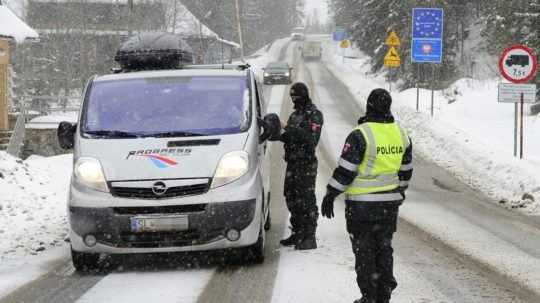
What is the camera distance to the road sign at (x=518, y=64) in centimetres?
1488

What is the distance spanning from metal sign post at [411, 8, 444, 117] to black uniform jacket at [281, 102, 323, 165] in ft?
63.2

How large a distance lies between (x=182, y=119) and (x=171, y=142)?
488mm

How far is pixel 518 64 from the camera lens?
15.1 meters

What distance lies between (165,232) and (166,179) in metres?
0.50

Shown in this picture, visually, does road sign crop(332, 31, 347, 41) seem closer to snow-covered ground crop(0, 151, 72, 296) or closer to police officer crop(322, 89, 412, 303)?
snow-covered ground crop(0, 151, 72, 296)

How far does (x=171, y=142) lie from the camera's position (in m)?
7.11

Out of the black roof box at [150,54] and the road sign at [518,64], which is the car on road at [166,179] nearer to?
the black roof box at [150,54]

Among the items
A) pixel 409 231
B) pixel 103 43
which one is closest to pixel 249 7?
pixel 103 43

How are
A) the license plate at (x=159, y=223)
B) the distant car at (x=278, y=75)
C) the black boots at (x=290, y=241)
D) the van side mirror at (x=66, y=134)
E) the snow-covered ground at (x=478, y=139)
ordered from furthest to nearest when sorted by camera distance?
the distant car at (x=278, y=75), the snow-covered ground at (x=478, y=139), the black boots at (x=290, y=241), the van side mirror at (x=66, y=134), the license plate at (x=159, y=223)

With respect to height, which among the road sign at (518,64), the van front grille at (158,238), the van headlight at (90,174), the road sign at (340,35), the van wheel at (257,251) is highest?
the road sign at (340,35)

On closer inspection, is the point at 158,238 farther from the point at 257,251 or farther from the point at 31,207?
the point at 31,207

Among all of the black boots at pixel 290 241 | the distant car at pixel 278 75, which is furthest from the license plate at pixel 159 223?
the distant car at pixel 278 75

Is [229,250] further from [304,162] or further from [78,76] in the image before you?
[78,76]

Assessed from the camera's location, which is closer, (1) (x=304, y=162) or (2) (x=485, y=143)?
(1) (x=304, y=162)
